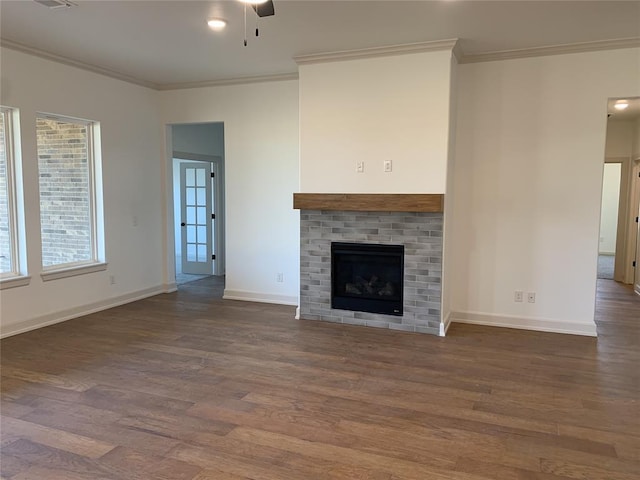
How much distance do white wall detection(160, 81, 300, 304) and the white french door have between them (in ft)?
6.17

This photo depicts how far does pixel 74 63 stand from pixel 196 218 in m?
3.38

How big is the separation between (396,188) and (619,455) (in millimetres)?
2807

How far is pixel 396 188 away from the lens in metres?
4.57

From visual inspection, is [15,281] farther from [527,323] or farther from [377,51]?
[527,323]

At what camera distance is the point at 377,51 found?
177 inches

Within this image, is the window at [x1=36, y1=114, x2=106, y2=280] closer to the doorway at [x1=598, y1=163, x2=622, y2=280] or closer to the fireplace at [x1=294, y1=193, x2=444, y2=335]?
the fireplace at [x1=294, y1=193, x2=444, y2=335]

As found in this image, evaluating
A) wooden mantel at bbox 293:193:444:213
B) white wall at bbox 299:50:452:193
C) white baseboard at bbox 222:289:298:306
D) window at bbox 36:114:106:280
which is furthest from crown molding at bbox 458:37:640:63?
window at bbox 36:114:106:280

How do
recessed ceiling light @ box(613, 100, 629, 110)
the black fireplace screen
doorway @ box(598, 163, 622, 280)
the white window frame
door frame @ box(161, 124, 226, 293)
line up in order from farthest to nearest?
doorway @ box(598, 163, 622, 280) → door frame @ box(161, 124, 226, 293) → recessed ceiling light @ box(613, 100, 629, 110) → the black fireplace screen → the white window frame

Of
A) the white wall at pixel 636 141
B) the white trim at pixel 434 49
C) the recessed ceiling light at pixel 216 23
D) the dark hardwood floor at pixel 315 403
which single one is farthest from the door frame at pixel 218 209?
the white wall at pixel 636 141

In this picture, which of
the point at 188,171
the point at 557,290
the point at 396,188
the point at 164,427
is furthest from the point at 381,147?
the point at 188,171

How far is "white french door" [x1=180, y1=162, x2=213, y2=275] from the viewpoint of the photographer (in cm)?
784

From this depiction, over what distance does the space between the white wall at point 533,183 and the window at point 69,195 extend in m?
4.14

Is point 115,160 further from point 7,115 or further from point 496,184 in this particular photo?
point 496,184

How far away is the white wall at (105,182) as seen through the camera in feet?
14.9
